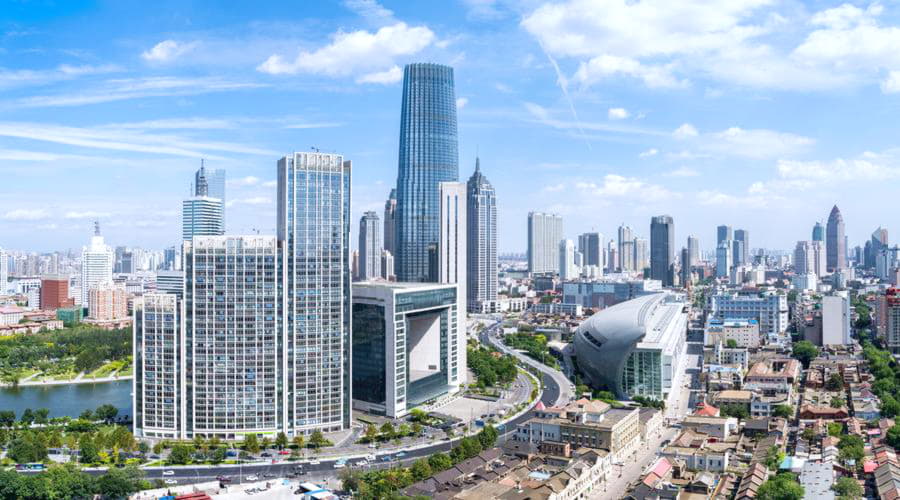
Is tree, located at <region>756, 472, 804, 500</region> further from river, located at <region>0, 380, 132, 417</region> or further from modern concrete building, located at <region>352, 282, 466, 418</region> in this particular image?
river, located at <region>0, 380, 132, 417</region>

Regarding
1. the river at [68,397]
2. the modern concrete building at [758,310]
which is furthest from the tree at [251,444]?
the modern concrete building at [758,310]

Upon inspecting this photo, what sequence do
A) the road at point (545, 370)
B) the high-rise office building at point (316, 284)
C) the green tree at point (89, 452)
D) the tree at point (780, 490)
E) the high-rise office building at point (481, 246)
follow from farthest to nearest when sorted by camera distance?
the high-rise office building at point (481, 246) < the road at point (545, 370) < the high-rise office building at point (316, 284) < the green tree at point (89, 452) < the tree at point (780, 490)

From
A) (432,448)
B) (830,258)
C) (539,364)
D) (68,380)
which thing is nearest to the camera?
(432,448)

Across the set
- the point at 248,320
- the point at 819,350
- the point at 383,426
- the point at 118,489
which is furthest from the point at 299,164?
the point at 819,350

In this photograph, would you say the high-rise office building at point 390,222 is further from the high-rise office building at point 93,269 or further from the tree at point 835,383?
the tree at point 835,383

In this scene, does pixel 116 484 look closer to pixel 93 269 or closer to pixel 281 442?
pixel 281 442

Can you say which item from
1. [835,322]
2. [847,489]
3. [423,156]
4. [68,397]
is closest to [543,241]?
[423,156]

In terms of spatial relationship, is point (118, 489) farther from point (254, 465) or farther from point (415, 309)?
point (415, 309)
